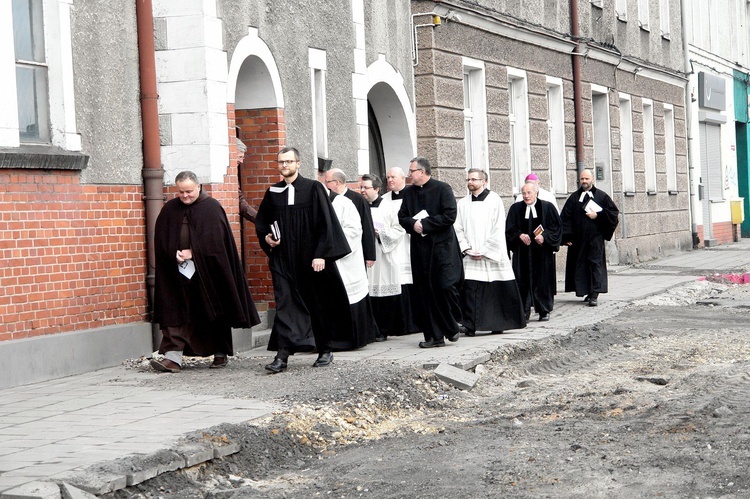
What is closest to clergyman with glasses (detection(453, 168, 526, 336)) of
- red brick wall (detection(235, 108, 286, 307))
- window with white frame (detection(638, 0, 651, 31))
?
red brick wall (detection(235, 108, 286, 307))

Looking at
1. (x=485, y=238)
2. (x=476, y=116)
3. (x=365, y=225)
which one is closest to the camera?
(x=365, y=225)

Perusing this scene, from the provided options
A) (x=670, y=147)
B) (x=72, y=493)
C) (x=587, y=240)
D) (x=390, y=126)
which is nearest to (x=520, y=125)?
(x=390, y=126)

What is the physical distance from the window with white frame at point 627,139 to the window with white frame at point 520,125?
6438 millimetres

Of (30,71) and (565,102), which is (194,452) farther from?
(565,102)

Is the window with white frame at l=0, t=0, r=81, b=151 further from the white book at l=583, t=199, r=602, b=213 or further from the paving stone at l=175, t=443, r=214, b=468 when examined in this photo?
the white book at l=583, t=199, r=602, b=213

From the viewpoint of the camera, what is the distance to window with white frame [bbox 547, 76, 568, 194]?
24266mm

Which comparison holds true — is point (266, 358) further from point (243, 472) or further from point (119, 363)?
point (243, 472)

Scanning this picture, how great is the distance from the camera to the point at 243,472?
7566 millimetres

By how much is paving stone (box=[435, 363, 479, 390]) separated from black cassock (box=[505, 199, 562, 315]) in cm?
502

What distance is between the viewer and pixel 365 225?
12.8 metres

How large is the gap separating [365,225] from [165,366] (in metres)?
2.61

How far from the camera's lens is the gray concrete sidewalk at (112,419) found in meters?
6.76

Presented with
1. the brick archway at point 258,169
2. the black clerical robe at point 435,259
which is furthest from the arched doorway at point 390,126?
the black clerical robe at point 435,259

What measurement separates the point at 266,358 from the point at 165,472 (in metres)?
5.30
